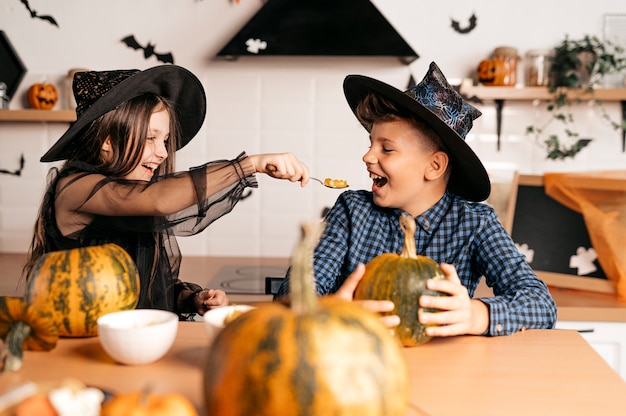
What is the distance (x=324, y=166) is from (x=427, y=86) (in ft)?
3.72

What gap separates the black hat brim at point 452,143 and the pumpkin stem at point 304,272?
0.84m

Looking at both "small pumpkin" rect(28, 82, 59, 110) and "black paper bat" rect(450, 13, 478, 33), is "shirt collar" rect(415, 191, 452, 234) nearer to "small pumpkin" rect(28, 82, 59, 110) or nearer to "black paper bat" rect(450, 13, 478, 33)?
"black paper bat" rect(450, 13, 478, 33)

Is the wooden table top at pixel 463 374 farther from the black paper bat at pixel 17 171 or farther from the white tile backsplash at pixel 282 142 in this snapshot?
the black paper bat at pixel 17 171

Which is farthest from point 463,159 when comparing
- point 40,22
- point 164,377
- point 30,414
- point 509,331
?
point 40,22

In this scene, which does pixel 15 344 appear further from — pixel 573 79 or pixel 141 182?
pixel 573 79

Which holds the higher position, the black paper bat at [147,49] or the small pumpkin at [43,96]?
the black paper bat at [147,49]

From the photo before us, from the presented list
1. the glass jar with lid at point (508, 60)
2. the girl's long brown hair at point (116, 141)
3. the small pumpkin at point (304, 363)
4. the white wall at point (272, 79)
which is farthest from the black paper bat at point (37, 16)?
the small pumpkin at point (304, 363)

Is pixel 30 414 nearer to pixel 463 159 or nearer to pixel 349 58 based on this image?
pixel 463 159

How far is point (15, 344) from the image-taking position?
732mm

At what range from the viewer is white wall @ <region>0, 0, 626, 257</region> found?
241cm

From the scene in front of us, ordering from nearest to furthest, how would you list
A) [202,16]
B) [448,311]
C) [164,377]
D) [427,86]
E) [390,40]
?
[164,377] → [448,311] → [427,86] → [390,40] → [202,16]

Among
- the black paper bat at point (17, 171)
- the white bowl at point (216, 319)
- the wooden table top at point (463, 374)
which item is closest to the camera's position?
the wooden table top at point (463, 374)

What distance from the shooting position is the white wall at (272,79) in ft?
7.90

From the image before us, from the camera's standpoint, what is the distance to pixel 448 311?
910 millimetres
